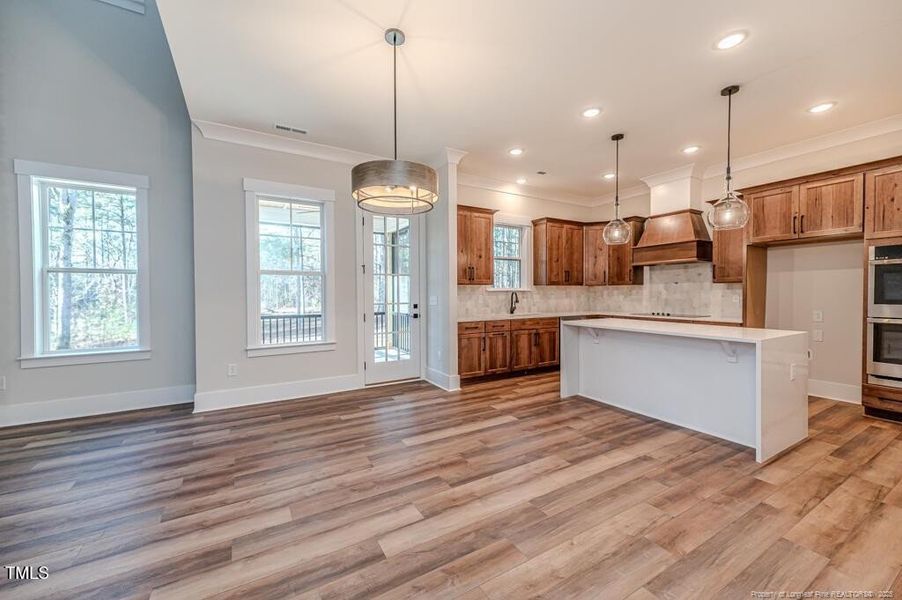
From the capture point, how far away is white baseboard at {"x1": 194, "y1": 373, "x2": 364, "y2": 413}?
4.08m

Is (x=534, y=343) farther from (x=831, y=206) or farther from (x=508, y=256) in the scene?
(x=831, y=206)

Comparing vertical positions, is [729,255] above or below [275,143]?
below

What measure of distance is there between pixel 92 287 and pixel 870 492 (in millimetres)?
6725

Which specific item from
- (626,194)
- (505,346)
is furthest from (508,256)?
(626,194)

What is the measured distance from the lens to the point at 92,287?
3992mm

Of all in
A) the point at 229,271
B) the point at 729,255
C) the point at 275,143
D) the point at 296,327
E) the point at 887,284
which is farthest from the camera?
the point at 729,255

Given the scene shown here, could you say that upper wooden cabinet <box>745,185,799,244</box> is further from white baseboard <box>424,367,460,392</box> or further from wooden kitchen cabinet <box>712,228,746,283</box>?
white baseboard <box>424,367,460,392</box>

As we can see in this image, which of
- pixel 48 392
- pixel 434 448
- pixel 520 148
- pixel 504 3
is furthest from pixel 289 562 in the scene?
pixel 520 148

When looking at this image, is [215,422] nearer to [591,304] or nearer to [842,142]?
[591,304]

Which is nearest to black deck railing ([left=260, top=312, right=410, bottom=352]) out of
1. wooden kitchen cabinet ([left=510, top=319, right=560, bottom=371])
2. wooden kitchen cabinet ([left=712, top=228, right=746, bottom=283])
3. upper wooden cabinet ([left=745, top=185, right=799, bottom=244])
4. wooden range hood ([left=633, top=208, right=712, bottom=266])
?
wooden kitchen cabinet ([left=510, top=319, right=560, bottom=371])

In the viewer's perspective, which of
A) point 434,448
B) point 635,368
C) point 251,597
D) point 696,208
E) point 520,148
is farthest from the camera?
point 696,208

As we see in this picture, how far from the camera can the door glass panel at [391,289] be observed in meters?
5.09

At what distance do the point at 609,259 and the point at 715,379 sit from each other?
138 inches

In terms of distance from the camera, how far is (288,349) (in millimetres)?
4488
